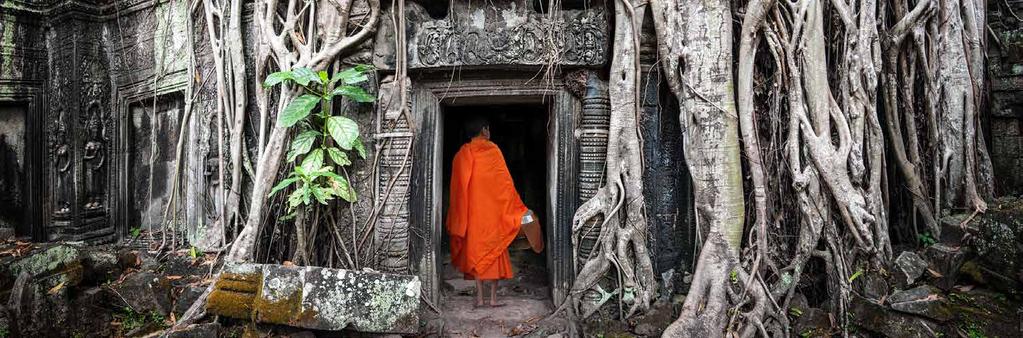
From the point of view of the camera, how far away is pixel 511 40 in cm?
359

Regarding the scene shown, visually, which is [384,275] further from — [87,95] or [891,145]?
[87,95]

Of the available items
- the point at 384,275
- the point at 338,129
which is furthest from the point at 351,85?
the point at 384,275

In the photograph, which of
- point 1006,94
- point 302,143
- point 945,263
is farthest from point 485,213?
point 1006,94

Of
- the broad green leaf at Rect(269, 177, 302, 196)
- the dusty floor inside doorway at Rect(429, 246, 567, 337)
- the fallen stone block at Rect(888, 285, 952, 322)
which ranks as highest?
the broad green leaf at Rect(269, 177, 302, 196)

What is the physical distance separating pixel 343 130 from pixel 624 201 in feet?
6.33

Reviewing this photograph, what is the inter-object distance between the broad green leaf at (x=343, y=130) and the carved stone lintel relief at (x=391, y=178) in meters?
0.28

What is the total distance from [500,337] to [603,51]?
2.12m

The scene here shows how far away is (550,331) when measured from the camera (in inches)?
140

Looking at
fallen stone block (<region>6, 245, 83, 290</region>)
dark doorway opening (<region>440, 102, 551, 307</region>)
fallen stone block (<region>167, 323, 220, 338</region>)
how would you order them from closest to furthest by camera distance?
fallen stone block (<region>167, 323, 220, 338</region>) < fallen stone block (<region>6, 245, 83, 290</region>) < dark doorway opening (<region>440, 102, 551, 307</region>)

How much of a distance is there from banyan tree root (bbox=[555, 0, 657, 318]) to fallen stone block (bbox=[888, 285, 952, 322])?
4.52ft

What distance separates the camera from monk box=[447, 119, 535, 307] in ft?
12.8

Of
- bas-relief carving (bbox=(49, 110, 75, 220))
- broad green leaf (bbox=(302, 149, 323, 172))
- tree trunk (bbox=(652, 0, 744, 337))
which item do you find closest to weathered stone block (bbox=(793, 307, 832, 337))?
tree trunk (bbox=(652, 0, 744, 337))

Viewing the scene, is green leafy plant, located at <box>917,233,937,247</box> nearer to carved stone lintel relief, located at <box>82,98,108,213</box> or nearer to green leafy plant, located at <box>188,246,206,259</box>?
green leafy plant, located at <box>188,246,206,259</box>

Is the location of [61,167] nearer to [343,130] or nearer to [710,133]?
[343,130]
